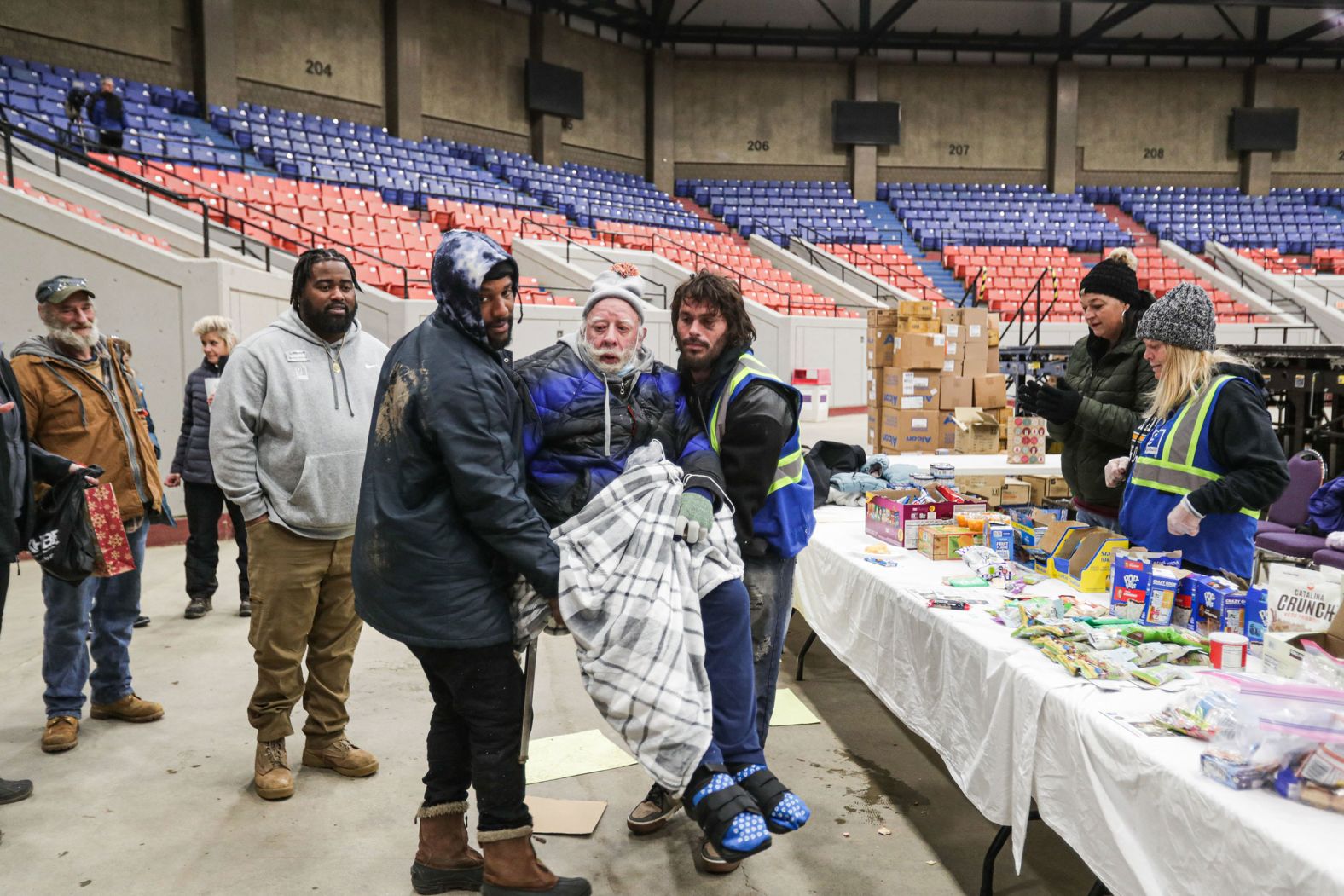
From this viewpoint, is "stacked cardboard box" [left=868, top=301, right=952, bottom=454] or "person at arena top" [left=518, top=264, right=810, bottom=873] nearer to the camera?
"person at arena top" [left=518, top=264, right=810, bottom=873]

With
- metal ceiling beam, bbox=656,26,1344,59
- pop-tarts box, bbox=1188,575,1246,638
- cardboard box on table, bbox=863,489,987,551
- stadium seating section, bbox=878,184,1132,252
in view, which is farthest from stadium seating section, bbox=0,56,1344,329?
pop-tarts box, bbox=1188,575,1246,638

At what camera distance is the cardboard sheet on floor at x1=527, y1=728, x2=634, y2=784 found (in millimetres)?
3350

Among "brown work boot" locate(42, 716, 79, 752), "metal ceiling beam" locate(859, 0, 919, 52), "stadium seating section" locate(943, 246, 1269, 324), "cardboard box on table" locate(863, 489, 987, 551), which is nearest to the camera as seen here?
"brown work boot" locate(42, 716, 79, 752)

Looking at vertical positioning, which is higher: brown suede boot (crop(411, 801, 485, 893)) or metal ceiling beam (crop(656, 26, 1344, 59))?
metal ceiling beam (crop(656, 26, 1344, 59))

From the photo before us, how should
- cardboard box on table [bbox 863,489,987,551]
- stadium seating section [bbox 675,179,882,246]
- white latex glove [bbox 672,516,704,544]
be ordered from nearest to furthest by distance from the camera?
white latex glove [bbox 672,516,704,544]
cardboard box on table [bbox 863,489,987,551]
stadium seating section [bbox 675,179,882,246]

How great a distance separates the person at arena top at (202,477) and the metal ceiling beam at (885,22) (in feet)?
64.7

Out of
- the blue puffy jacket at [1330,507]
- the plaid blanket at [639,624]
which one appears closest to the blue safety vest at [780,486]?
the plaid blanket at [639,624]

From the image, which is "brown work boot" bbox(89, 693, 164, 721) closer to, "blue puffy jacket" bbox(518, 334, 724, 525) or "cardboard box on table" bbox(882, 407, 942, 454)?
"blue puffy jacket" bbox(518, 334, 724, 525)

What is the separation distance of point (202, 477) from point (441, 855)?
326 centimetres

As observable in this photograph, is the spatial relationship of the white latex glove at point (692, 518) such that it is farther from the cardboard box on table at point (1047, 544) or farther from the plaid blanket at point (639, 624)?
the cardboard box on table at point (1047, 544)

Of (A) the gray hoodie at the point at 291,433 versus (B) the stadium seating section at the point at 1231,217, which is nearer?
(A) the gray hoodie at the point at 291,433

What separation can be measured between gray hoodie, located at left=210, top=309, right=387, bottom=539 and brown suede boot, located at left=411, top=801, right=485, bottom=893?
104 cm

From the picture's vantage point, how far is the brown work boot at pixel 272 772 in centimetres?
310

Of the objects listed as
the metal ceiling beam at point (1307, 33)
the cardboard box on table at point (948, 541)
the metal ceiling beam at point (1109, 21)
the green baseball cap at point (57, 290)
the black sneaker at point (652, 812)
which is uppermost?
the metal ceiling beam at point (1307, 33)
